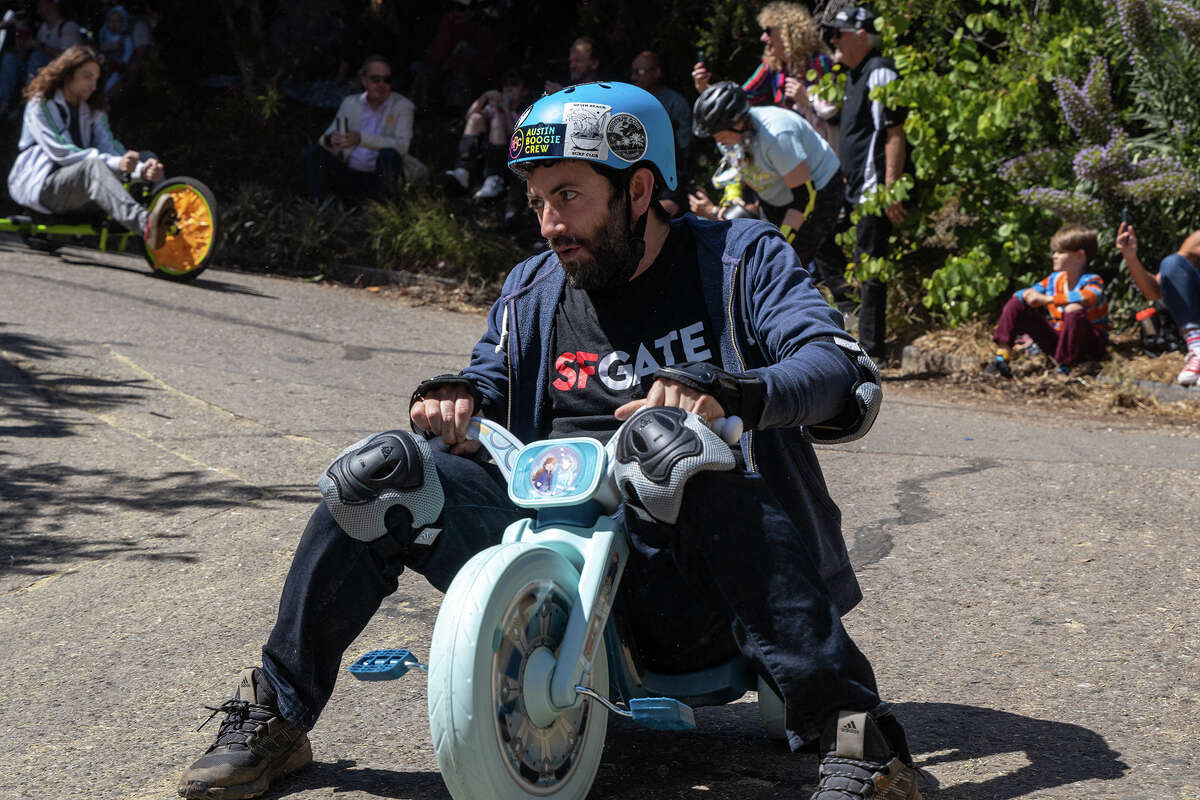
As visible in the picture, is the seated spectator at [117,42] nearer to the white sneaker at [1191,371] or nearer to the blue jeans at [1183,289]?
the blue jeans at [1183,289]

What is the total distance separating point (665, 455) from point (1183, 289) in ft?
21.4

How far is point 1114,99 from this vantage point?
9508mm

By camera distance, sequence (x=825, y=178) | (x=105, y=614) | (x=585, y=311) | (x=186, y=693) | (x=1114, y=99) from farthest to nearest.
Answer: (x=1114, y=99), (x=825, y=178), (x=105, y=614), (x=186, y=693), (x=585, y=311)

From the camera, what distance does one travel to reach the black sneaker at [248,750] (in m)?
2.73

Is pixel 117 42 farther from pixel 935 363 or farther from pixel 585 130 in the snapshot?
pixel 585 130

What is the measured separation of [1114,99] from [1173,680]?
702 centimetres

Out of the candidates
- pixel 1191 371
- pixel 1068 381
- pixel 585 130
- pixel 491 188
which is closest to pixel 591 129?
pixel 585 130

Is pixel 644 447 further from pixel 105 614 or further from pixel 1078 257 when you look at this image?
pixel 1078 257

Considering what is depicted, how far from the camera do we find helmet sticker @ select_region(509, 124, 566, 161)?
2.86 m

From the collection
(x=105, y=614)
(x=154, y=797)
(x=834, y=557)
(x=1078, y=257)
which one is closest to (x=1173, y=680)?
(x=834, y=557)

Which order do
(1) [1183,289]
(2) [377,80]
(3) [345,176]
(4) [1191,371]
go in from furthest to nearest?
(3) [345,176], (2) [377,80], (1) [1183,289], (4) [1191,371]

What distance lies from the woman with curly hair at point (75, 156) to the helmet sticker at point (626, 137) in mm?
7959

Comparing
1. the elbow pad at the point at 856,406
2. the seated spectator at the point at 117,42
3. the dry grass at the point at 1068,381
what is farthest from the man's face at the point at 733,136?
the seated spectator at the point at 117,42

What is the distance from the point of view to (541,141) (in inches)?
113
